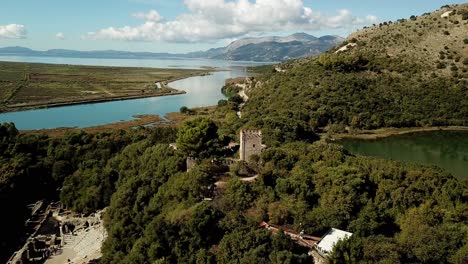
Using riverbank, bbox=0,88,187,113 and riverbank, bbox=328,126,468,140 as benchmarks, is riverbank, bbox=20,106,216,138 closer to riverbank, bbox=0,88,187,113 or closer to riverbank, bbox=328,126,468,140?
riverbank, bbox=0,88,187,113

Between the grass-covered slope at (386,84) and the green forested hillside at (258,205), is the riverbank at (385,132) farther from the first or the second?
the green forested hillside at (258,205)

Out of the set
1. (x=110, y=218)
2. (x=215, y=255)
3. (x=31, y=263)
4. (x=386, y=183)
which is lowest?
(x=31, y=263)

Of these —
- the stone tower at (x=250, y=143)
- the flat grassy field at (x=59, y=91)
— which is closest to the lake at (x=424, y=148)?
the stone tower at (x=250, y=143)

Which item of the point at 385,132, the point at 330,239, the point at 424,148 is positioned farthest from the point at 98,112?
the point at 330,239

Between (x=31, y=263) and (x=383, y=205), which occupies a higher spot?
(x=383, y=205)

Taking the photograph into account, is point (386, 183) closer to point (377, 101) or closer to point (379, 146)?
point (379, 146)

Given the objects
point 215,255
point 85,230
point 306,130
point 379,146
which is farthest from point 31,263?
point 379,146

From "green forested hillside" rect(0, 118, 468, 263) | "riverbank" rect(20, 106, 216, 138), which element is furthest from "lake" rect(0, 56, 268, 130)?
"green forested hillside" rect(0, 118, 468, 263)

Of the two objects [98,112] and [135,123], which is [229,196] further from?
[98,112]

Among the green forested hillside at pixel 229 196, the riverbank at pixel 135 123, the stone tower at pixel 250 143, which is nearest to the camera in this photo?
the green forested hillside at pixel 229 196
